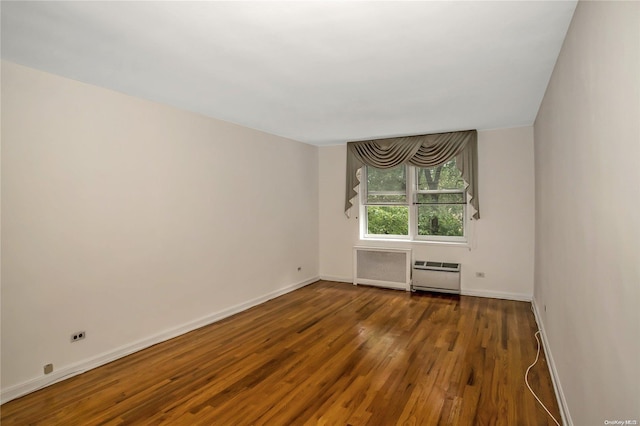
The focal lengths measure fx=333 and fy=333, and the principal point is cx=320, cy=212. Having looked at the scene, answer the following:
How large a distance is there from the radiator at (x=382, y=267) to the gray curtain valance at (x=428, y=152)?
137cm

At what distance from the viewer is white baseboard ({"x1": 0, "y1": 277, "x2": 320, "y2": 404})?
8.52 feet

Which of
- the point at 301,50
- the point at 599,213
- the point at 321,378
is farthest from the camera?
the point at 321,378

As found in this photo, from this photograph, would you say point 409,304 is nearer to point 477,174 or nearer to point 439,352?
point 439,352

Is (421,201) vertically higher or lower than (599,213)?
higher

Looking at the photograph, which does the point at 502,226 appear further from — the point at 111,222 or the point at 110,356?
the point at 110,356

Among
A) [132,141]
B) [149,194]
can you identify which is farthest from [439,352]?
[132,141]

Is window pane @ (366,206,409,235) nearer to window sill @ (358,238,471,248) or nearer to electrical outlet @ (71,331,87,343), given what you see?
window sill @ (358,238,471,248)

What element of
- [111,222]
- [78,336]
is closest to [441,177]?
[111,222]

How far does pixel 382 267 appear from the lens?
5.88 m

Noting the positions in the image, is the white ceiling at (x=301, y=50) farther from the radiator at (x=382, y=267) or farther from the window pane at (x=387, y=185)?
the radiator at (x=382, y=267)

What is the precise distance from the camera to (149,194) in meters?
3.53

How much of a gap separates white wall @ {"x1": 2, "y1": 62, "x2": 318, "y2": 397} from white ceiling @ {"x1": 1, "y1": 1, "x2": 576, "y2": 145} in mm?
355

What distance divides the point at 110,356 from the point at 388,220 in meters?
4.52

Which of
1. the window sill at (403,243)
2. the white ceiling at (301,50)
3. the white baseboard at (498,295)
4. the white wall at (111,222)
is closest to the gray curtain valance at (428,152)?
the window sill at (403,243)
